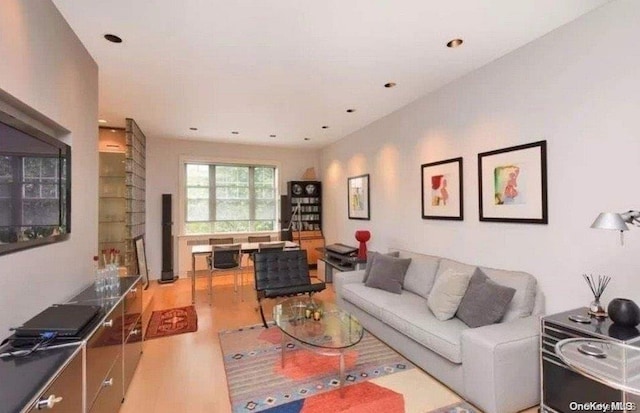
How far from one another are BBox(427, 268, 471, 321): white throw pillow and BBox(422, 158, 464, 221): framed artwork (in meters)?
0.78

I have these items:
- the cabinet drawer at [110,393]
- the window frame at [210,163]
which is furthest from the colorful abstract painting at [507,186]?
the window frame at [210,163]

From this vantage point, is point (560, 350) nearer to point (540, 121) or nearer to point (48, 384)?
point (540, 121)

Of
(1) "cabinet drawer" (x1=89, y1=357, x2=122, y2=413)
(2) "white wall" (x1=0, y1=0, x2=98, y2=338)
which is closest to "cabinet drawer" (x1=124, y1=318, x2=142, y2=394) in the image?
(1) "cabinet drawer" (x1=89, y1=357, x2=122, y2=413)

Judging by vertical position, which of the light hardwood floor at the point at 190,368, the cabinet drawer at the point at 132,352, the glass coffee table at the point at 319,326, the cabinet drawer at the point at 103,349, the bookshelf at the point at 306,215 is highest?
the bookshelf at the point at 306,215

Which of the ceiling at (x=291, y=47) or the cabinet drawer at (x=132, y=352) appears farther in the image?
the cabinet drawer at (x=132, y=352)

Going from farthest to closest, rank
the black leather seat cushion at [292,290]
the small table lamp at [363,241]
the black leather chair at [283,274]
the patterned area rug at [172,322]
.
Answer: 1. the small table lamp at [363,241]
2. the black leather chair at [283,274]
3. the black leather seat cushion at [292,290]
4. the patterned area rug at [172,322]

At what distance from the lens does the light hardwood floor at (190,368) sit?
7.29ft

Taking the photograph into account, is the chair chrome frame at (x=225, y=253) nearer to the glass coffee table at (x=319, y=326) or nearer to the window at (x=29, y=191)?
the glass coffee table at (x=319, y=326)

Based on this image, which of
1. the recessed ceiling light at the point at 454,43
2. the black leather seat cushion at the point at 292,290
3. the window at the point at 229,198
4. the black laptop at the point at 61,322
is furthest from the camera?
the window at the point at 229,198

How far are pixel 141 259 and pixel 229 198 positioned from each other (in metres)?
2.07

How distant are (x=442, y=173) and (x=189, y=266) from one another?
4949 millimetres

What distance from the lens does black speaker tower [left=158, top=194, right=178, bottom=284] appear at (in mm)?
5832

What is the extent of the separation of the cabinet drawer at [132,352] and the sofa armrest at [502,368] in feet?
8.04

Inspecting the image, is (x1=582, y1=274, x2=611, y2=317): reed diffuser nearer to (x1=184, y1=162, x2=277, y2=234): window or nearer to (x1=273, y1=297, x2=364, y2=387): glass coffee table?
(x1=273, y1=297, x2=364, y2=387): glass coffee table
